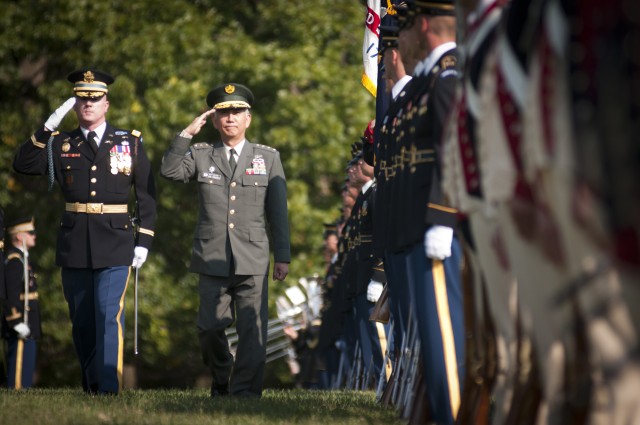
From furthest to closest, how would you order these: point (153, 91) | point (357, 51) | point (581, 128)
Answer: point (357, 51) → point (153, 91) → point (581, 128)

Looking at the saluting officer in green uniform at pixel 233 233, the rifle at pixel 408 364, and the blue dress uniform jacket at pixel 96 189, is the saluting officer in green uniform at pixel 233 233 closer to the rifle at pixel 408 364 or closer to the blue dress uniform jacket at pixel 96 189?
the blue dress uniform jacket at pixel 96 189

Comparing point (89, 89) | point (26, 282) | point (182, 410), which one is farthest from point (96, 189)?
point (26, 282)

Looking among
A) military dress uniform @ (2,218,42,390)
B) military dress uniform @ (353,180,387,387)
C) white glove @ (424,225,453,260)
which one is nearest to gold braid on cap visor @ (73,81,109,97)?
military dress uniform @ (353,180,387,387)

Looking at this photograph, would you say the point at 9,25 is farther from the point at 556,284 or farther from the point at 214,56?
the point at 556,284

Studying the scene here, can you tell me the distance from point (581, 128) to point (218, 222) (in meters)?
6.98

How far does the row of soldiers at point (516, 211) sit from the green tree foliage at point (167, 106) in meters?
14.8

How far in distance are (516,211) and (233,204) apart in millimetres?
6399

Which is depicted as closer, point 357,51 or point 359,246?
point 359,246

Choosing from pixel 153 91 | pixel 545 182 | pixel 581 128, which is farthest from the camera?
pixel 153 91

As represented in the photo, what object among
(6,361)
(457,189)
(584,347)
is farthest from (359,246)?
(584,347)

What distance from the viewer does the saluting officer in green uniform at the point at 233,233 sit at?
10.5 metres

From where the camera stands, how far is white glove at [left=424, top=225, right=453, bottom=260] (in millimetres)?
6641

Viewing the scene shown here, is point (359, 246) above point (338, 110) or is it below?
below

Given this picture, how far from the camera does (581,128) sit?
12.5ft
